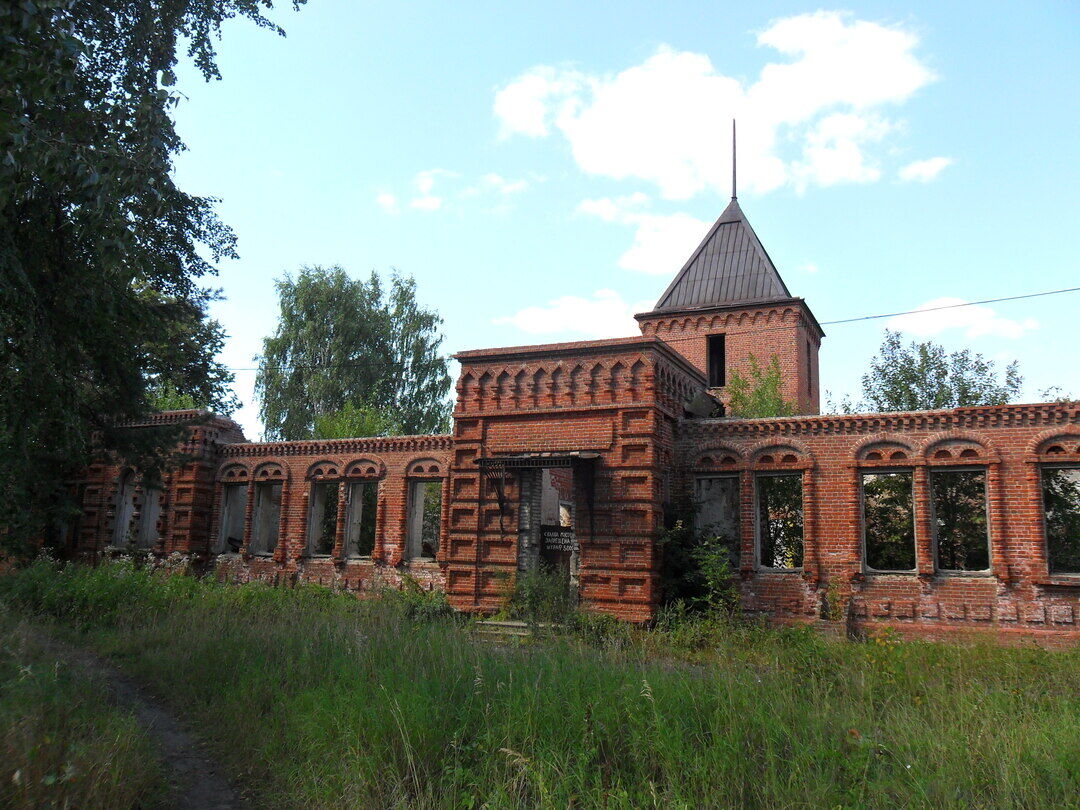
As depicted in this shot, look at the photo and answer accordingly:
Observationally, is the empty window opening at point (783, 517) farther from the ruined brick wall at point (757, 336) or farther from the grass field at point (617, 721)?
the grass field at point (617, 721)

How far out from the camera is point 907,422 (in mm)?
13328

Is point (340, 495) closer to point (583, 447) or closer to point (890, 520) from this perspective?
point (583, 447)

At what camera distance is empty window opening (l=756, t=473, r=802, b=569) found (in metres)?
16.5

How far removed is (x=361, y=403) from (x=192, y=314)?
18.4 m

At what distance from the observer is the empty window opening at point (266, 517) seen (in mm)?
19922

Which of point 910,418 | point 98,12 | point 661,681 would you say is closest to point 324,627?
point 661,681

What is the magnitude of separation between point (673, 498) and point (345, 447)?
27.1 ft

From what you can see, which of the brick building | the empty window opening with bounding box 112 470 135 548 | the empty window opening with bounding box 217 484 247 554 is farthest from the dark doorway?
the empty window opening with bounding box 112 470 135 548

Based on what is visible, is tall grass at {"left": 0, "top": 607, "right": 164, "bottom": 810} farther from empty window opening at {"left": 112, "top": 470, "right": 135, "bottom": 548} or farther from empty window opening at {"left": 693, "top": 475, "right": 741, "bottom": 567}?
empty window opening at {"left": 112, "top": 470, "right": 135, "bottom": 548}

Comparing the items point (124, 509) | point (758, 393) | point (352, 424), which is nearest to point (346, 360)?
Result: point (352, 424)

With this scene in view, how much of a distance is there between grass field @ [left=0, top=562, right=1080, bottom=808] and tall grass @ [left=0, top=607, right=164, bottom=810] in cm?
97

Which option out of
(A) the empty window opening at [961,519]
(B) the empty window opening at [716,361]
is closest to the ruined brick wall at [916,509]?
(A) the empty window opening at [961,519]

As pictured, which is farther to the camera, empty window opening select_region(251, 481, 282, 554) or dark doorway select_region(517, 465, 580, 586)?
empty window opening select_region(251, 481, 282, 554)

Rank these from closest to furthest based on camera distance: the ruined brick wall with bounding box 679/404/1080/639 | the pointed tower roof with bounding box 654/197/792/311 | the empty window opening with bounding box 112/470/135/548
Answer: the ruined brick wall with bounding box 679/404/1080/639 → the empty window opening with bounding box 112/470/135/548 → the pointed tower roof with bounding box 654/197/792/311
